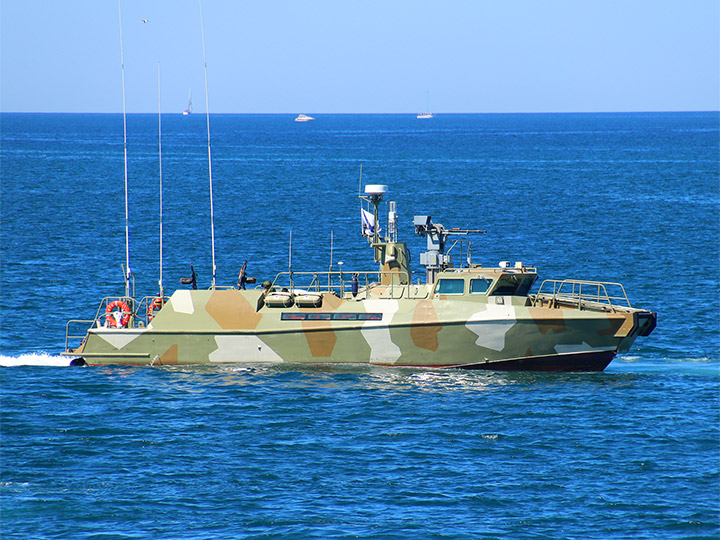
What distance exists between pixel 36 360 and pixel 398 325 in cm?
1118

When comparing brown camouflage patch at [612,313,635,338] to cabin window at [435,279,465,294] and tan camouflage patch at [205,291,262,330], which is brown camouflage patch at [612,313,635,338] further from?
tan camouflage patch at [205,291,262,330]

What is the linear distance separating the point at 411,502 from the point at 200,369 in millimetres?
10797

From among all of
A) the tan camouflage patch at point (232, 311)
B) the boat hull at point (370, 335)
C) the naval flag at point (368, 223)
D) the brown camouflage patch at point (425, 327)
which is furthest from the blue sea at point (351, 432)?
the naval flag at point (368, 223)

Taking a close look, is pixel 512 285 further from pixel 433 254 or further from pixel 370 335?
pixel 370 335

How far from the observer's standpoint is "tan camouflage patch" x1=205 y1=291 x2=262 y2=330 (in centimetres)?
2781

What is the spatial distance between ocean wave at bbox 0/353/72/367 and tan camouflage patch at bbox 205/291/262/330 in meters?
5.03

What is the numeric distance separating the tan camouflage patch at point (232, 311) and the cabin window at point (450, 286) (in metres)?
5.10

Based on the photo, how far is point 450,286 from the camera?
1080 inches

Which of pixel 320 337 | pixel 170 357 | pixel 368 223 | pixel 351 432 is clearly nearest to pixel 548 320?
pixel 320 337

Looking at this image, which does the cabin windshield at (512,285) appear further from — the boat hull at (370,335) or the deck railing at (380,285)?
the deck railing at (380,285)

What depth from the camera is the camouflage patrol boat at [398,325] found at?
86.8 feet

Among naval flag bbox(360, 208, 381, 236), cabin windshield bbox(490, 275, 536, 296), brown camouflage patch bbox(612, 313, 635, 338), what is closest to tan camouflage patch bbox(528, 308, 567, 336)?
cabin windshield bbox(490, 275, 536, 296)

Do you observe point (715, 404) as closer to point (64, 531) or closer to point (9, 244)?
point (64, 531)

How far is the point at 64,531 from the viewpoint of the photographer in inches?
697
